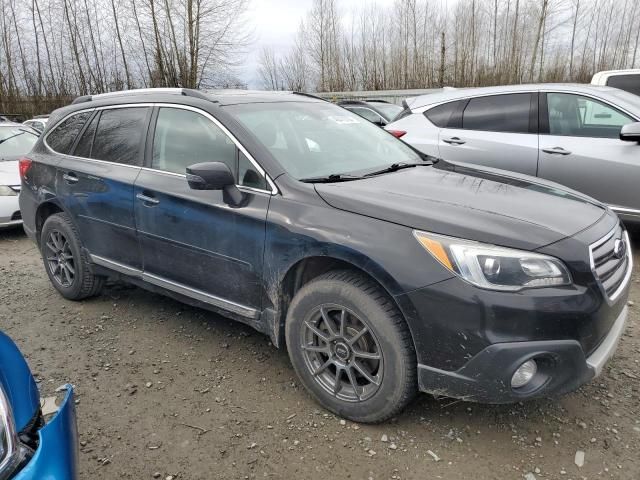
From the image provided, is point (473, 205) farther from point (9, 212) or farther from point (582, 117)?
point (9, 212)

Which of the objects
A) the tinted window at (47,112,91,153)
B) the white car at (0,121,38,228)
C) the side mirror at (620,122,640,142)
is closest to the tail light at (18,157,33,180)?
the tinted window at (47,112,91,153)

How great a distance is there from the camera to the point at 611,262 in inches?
94.9

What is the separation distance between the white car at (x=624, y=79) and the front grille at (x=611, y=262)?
217 inches

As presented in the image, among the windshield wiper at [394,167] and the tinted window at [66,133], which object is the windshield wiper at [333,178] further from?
the tinted window at [66,133]

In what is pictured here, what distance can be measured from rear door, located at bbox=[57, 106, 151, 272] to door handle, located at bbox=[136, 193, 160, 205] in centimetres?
11

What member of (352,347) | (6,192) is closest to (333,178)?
(352,347)

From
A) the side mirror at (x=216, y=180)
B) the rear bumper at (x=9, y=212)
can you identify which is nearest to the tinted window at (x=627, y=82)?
the side mirror at (x=216, y=180)

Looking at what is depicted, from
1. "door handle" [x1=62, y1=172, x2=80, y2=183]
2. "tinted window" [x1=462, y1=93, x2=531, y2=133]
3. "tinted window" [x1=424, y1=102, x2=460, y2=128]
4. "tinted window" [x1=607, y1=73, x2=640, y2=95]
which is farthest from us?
"tinted window" [x1=607, y1=73, x2=640, y2=95]

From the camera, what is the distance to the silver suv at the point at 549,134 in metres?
4.72

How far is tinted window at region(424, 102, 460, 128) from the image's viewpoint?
222 inches

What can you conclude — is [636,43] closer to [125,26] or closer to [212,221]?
[125,26]

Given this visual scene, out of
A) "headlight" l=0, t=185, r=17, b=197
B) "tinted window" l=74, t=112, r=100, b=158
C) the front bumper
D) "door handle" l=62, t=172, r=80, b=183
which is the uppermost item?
"tinted window" l=74, t=112, r=100, b=158

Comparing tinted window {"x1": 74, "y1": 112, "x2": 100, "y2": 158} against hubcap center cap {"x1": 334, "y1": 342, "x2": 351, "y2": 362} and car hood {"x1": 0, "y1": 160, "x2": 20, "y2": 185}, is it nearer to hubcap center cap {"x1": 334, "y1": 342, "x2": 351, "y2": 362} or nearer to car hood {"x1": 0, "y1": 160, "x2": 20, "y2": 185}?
hubcap center cap {"x1": 334, "y1": 342, "x2": 351, "y2": 362}

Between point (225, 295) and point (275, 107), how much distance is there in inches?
52.0
